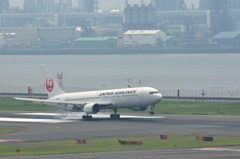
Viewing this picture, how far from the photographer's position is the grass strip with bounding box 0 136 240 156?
6195cm

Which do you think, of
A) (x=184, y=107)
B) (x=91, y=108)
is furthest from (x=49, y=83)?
(x=184, y=107)

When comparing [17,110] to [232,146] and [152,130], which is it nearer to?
[152,130]

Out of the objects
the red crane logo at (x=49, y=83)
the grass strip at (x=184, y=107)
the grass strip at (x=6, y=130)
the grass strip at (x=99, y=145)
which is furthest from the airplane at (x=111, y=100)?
the grass strip at (x=99, y=145)

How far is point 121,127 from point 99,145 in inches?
761

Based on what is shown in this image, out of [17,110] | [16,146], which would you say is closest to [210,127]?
[16,146]

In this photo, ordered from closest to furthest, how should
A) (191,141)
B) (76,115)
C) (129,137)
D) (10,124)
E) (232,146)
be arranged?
(232,146)
(191,141)
(129,137)
(10,124)
(76,115)

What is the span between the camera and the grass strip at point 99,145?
6195 cm

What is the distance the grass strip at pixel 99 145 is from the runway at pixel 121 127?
339 centimetres

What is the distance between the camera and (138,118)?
9869 centimetres

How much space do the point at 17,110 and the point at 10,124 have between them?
25686mm

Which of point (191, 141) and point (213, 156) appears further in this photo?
point (191, 141)

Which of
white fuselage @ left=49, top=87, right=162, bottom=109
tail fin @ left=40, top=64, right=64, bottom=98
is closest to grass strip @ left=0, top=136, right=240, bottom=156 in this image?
white fuselage @ left=49, top=87, right=162, bottom=109

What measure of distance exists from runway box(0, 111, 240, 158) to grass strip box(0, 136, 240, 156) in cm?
339

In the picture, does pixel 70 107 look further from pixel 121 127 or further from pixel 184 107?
pixel 184 107
